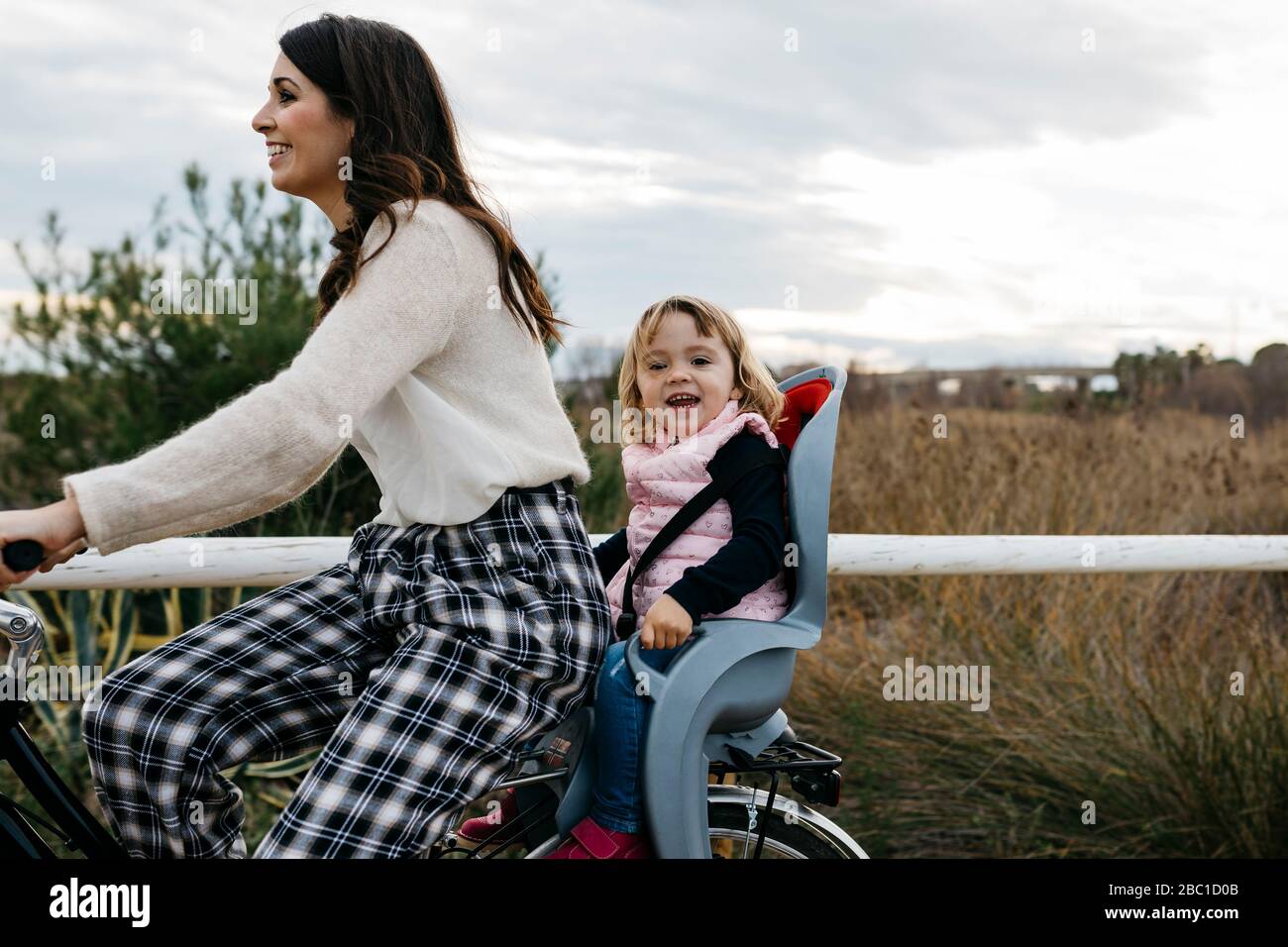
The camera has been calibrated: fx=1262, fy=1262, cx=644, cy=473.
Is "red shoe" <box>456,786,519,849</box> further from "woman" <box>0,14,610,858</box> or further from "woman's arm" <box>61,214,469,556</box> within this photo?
"woman's arm" <box>61,214,469,556</box>

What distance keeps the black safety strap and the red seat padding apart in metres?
0.16

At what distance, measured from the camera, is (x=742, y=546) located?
2047 mm

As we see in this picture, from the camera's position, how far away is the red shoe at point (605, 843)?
1.96 m

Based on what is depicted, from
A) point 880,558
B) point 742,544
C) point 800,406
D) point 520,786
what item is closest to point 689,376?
point 800,406

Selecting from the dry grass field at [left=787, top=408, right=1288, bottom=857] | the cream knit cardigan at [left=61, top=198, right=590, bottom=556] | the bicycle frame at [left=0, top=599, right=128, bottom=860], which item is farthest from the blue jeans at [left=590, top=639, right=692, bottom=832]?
the dry grass field at [left=787, top=408, right=1288, bottom=857]

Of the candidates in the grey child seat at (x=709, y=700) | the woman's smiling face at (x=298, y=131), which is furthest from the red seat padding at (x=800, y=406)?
the woman's smiling face at (x=298, y=131)

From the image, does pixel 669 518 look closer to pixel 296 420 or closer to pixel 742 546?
pixel 742 546

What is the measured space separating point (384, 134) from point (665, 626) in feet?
2.92

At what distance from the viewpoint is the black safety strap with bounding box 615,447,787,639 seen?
2137mm

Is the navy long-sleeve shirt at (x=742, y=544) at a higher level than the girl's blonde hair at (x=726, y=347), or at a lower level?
lower

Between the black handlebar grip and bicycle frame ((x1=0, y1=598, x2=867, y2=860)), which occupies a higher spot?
the black handlebar grip

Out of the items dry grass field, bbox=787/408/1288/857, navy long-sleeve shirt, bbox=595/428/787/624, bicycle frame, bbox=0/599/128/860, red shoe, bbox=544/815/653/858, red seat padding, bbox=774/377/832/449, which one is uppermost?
red seat padding, bbox=774/377/832/449

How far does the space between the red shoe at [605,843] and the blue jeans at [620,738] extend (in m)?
0.01

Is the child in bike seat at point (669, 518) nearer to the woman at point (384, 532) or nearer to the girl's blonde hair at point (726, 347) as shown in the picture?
the girl's blonde hair at point (726, 347)
